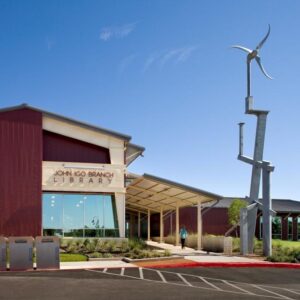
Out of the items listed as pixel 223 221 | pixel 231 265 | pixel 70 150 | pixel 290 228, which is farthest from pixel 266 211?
pixel 290 228

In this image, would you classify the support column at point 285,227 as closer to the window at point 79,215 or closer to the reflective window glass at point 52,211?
the window at point 79,215

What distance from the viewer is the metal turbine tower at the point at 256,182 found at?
88.9ft

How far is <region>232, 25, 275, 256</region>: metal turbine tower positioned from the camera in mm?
27109

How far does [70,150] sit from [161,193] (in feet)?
25.6

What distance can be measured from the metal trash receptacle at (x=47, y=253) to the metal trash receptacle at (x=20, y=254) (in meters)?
0.27

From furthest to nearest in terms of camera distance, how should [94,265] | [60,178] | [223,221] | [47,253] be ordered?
[223,221] → [60,178] → [94,265] → [47,253]

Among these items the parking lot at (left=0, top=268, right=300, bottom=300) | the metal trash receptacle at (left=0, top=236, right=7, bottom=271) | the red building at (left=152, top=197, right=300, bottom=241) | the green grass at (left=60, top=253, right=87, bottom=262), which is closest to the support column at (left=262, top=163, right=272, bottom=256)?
the parking lot at (left=0, top=268, right=300, bottom=300)

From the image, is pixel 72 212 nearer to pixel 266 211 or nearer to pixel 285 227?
pixel 266 211

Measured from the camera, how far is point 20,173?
28078 mm

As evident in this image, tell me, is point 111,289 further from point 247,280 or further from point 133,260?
point 133,260

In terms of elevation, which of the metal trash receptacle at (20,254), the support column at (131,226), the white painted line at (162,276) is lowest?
the support column at (131,226)

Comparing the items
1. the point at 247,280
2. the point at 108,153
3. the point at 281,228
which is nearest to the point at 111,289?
the point at 247,280

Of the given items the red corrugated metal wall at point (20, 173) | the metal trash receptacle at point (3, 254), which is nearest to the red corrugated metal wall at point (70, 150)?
the red corrugated metal wall at point (20, 173)

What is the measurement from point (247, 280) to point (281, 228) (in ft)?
128
